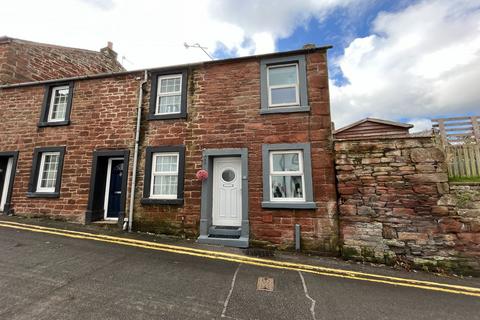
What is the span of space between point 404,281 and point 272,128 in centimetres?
494

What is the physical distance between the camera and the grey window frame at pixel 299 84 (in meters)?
6.94

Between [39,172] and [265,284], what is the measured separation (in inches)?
376

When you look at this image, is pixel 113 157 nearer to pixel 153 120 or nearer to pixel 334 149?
pixel 153 120

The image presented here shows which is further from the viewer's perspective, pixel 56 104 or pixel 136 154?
pixel 56 104

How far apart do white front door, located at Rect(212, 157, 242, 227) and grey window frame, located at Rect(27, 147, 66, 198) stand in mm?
5911

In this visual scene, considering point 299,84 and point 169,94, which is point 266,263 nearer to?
point 299,84

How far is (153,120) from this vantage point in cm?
795

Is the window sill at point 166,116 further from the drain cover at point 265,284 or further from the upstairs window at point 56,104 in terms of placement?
the drain cover at point 265,284

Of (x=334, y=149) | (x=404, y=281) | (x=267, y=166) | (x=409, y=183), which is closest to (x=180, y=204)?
(x=267, y=166)

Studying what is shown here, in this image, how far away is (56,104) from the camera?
9.20m

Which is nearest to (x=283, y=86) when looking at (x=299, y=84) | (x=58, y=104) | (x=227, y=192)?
(x=299, y=84)

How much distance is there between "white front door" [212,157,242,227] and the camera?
7.15 meters

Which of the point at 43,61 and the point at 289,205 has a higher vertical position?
the point at 43,61

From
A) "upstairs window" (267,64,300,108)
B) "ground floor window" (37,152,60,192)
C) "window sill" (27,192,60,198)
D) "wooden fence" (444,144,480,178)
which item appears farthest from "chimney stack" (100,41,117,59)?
"wooden fence" (444,144,480,178)
